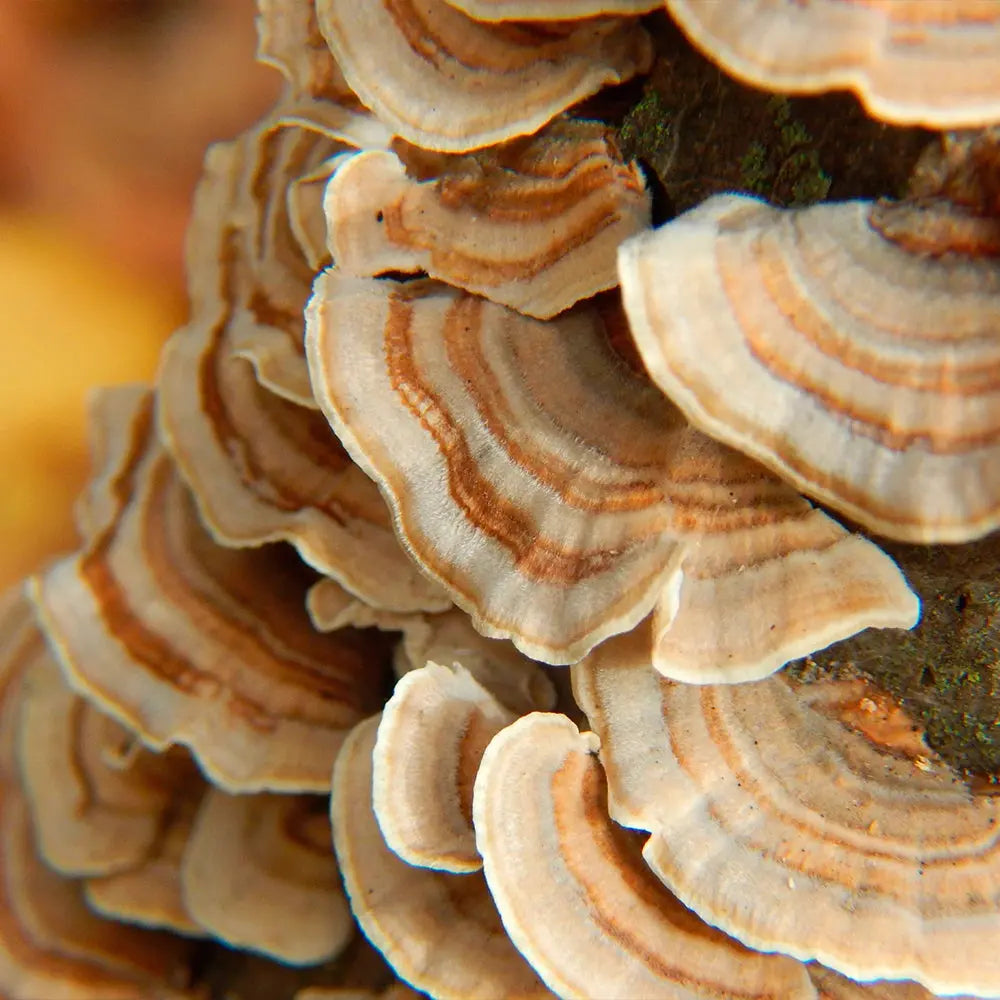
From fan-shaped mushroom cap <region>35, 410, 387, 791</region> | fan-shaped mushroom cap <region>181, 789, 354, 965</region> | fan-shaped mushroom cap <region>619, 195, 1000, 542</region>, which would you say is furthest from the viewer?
fan-shaped mushroom cap <region>181, 789, 354, 965</region>

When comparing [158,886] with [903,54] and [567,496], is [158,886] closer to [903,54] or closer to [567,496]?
[567,496]

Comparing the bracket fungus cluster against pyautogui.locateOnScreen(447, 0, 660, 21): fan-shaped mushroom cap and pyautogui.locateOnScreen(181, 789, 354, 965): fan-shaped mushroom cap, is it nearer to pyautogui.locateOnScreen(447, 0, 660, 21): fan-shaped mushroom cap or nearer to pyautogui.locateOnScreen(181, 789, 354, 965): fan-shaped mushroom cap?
pyautogui.locateOnScreen(447, 0, 660, 21): fan-shaped mushroom cap

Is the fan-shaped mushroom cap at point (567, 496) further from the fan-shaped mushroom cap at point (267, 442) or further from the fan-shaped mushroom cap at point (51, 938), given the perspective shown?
the fan-shaped mushroom cap at point (51, 938)

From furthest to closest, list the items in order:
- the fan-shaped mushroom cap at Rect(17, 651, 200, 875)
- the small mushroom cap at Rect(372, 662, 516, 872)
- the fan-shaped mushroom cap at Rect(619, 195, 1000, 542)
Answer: the fan-shaped mushroom cap at Rect(17, 651, 200, 875) < the small mushroom cap at Rect(372, 662, 516, 872) < the fan-shaped mushroom cap at Rect(619, 195, 1000, 542)

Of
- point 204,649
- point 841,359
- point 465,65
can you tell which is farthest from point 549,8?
point 204,649

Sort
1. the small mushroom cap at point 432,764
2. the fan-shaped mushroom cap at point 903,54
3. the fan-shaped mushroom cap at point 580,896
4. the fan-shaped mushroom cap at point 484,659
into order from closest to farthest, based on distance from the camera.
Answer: the fan-shaped mushroom cap at point 903,54
the fan-shaped mushroom cap at point 580,896
the small mushroom cap at point 432,764
the fan-shaped mushroom cap at point 484,659

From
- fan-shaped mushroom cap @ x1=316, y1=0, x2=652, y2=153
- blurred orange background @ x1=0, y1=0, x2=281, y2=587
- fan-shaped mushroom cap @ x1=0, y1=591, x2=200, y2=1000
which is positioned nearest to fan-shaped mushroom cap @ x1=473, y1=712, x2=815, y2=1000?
fan-shaped mushroom cap @ x1=316, y1=0, x2=652, y2=153

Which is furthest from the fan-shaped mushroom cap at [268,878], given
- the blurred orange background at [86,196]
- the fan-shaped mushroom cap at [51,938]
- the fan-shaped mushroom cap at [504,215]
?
the blurred orange background at [86,196]
